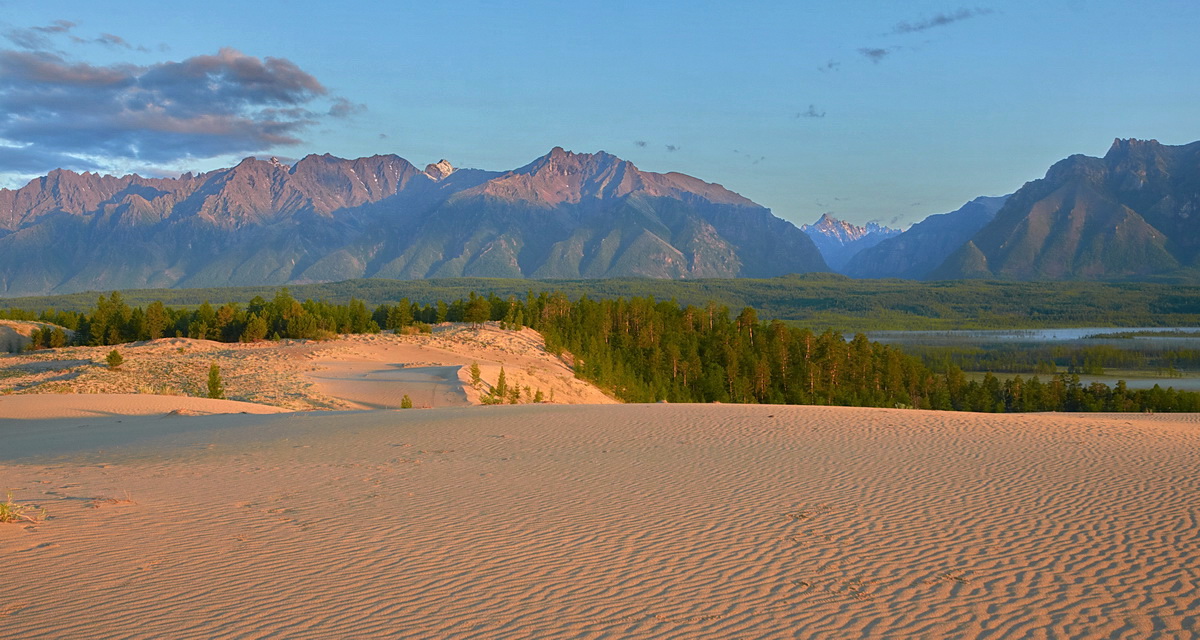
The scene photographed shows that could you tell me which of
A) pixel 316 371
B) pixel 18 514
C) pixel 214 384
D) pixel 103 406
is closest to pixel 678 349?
pixel 316 371

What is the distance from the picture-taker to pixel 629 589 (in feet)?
23.2

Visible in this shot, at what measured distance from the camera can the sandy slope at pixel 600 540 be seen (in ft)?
20.9

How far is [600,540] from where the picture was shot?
865cm

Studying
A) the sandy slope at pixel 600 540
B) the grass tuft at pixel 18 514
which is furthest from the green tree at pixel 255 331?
the grass tuft at pixel 18 514

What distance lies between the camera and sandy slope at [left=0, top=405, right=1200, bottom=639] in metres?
6.37

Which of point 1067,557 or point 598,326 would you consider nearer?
point 1067,557

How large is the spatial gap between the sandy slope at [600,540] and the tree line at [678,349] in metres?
29.7

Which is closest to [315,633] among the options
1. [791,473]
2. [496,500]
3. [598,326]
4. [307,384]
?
[496,500]

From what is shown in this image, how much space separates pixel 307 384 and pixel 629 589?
26.9 meters

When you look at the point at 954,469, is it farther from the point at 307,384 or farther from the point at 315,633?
the point at 307,384

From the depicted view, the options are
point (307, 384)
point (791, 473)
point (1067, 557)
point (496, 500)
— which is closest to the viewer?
point (1067, 557)

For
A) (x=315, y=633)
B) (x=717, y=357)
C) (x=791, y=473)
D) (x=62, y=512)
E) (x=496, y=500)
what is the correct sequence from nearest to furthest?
(x=315, y=633) → (x=62, y=512) → (x=496, y=500) → (x=791, y=473) → (x=717, y=357)

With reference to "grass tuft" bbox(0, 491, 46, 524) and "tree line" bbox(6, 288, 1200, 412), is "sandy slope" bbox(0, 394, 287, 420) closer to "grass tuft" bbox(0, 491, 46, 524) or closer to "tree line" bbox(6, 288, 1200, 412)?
"grass tuft" bbox(0, 491, 46, 524)

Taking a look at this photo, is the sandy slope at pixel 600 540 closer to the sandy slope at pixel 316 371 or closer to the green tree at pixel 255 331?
the sandy slope at pixel 316 371
